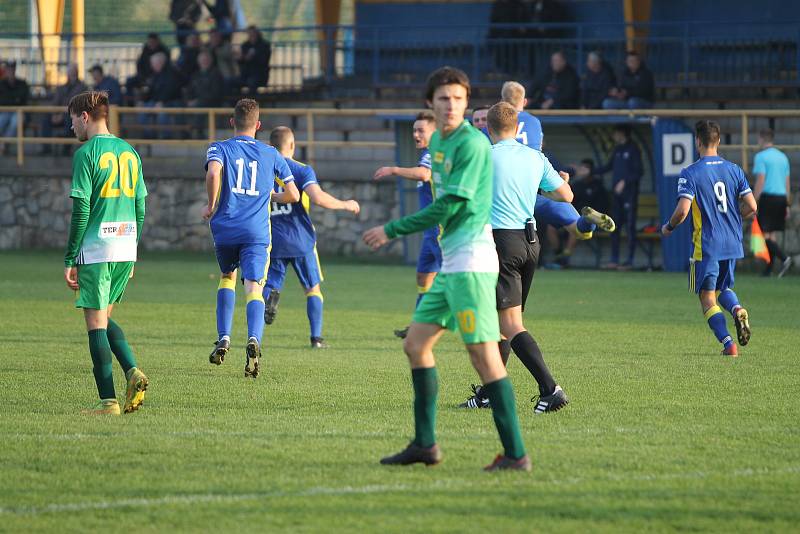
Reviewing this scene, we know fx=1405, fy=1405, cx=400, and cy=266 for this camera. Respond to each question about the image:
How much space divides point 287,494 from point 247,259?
4426mm

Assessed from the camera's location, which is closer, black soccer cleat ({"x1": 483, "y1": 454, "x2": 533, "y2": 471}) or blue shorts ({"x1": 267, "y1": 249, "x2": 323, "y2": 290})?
black soccer cleat ({"x1": 483, "y1": 454, "x2": 533, "y2": 471})

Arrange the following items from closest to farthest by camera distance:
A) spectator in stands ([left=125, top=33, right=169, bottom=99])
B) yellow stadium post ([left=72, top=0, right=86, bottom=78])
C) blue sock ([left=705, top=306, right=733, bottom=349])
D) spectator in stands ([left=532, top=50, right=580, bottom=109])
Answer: blue sock ([left=705, top=306, right=733, bottom=349])
spectator in stands ([left=532, top=50, right=580, bottom=109])
spectator in stands ([left=125, top=33, right=169, bottom=99])
yellow stadium post ([left=72, top=0, right=86, bottom=78])

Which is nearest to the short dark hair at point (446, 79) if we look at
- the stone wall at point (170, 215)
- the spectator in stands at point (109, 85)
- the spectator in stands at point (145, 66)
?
the stone wall at point (170, 215)

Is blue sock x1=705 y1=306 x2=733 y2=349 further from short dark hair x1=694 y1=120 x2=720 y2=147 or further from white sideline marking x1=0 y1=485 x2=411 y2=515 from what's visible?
white sideline marking x1=0 y1=485 x2=411 y2=515

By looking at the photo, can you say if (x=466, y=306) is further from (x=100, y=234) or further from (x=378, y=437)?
(x=100, y=234)

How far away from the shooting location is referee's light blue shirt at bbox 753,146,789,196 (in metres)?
19.9

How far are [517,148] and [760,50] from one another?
60.3 ft

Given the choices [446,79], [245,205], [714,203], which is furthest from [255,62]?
[446,79]

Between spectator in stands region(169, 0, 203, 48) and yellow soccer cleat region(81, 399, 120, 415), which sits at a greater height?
spectator in stands region(169, 0, 203, 48)

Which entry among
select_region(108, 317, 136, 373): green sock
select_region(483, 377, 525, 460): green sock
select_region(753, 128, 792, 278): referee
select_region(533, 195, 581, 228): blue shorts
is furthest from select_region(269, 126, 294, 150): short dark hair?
select_region(753, 128, 792, 278): referee

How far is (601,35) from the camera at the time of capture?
2789 centimetres

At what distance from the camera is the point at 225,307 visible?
10477 mm

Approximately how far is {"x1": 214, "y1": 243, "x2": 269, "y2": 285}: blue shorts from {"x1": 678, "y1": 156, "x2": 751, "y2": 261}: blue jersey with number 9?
363cm

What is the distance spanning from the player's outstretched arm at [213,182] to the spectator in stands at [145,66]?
716 inches
